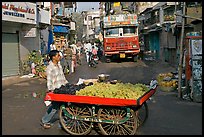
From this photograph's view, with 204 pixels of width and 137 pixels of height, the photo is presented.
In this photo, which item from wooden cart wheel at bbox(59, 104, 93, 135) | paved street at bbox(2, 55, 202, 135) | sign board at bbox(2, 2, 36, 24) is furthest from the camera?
sign board at bbox(2, 2, 36, 24)

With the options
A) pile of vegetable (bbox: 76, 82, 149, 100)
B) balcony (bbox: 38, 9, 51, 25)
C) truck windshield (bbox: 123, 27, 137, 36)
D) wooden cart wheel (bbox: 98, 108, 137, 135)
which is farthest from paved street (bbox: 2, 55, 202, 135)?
truck windshield (bbox: 123, 27, 137, 36)

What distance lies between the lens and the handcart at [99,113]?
5.18 m

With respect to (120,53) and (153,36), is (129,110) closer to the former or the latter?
(120,53)

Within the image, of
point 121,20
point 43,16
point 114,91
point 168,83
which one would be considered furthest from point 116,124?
point 121,20

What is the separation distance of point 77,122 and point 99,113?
60cm

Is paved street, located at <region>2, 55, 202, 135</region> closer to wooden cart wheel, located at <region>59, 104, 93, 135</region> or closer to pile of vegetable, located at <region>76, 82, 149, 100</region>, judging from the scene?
wooden cart wheel, located at <region>59, 104, 93, 135</region>

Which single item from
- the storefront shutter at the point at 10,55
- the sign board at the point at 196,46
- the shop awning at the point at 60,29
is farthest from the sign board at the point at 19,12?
the shop awning at the point at 60,29

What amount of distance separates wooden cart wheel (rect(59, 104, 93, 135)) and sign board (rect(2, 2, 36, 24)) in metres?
8.62

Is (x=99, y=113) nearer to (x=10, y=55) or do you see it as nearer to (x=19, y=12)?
(x=19, y=12)

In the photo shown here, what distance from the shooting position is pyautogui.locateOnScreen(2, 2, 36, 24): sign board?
12895 millimetres

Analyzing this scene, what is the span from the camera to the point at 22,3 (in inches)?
560

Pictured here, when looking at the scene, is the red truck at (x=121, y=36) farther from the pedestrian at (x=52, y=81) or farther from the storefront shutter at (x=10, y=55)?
the pedestrian at (x=52, y=81)

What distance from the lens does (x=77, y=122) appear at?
224 inches

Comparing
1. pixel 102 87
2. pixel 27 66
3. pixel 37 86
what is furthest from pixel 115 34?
pixel 102 87
